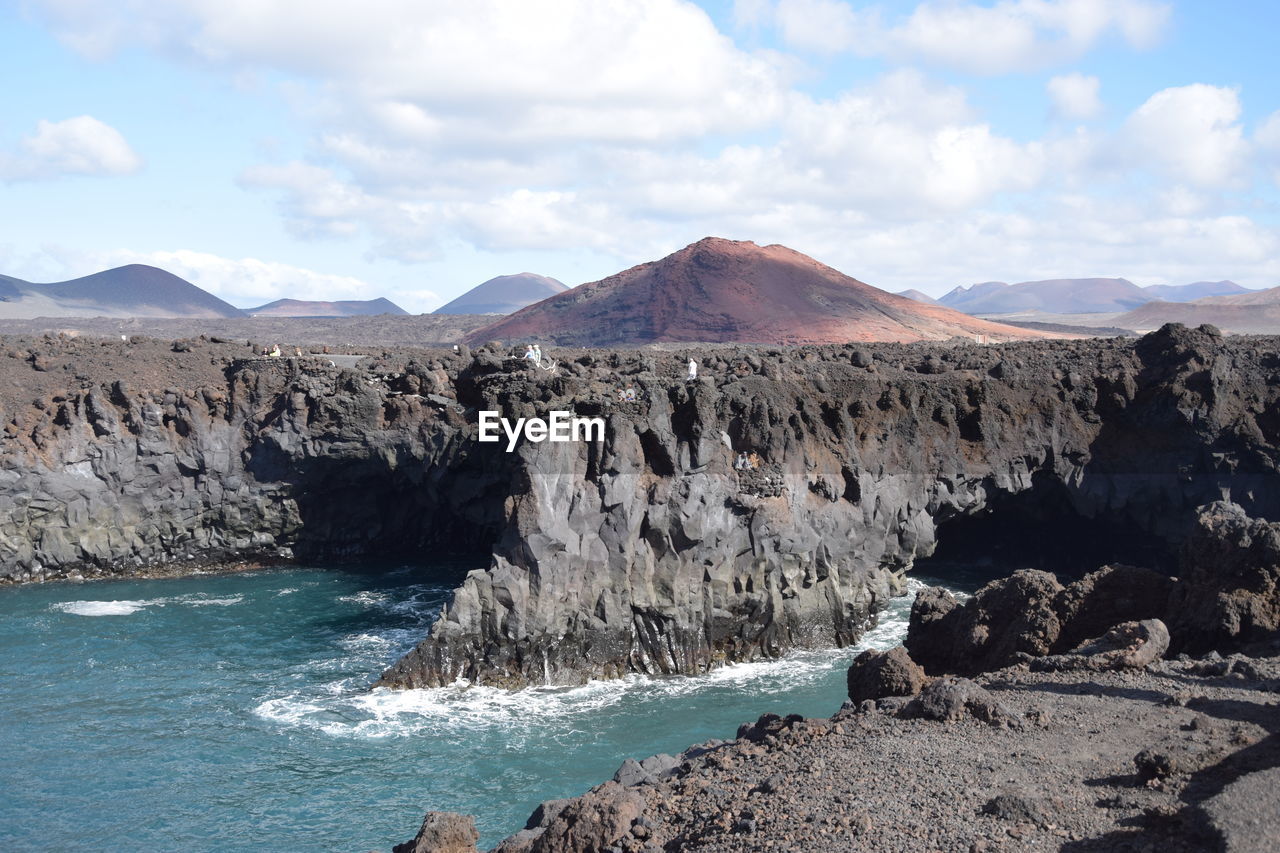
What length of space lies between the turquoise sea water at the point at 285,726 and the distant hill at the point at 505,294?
13413cm

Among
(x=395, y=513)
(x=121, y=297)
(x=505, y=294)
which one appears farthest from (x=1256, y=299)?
(x=121, y=297)

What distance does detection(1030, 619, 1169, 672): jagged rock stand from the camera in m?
15.5

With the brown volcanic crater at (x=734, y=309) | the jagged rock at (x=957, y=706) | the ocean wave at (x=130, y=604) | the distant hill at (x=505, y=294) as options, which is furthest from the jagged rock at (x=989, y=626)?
the distant hill at (x=505, y=294)

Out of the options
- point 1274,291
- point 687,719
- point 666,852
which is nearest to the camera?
point 666,852

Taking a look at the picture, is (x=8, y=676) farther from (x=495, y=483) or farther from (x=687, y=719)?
(x=687, y=719)

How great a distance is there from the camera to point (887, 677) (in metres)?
15.8

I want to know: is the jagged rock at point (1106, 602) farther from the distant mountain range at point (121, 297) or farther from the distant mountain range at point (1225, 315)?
the distant mountain range at point (121, 297)

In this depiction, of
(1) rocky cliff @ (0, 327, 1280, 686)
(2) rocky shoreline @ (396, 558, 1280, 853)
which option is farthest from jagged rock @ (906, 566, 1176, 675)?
(1) rocky cliff @ (0, 327, 1280, 686)

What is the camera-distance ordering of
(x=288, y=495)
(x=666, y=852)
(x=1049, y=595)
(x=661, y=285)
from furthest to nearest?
(x=661, y=285), (x=288, y=495), (x=1049, y=595), (x=666, y=852)

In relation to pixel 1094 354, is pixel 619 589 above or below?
below

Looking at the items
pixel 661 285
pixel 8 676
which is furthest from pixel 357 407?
pixel 661 285

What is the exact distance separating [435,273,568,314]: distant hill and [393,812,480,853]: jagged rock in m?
152

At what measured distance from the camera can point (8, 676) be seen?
87.6 ft

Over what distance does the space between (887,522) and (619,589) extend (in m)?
8.47
